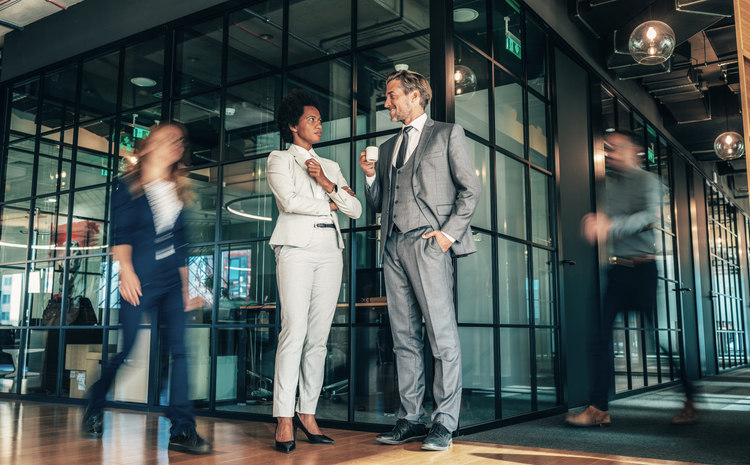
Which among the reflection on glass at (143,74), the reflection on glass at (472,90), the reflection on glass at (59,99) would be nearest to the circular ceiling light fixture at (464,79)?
the reflection on glass at (472,90)

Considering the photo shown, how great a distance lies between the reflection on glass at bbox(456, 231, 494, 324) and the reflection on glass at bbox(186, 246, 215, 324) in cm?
158

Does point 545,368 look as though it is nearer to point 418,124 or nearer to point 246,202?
point 418,124

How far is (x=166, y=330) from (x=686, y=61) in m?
5.31

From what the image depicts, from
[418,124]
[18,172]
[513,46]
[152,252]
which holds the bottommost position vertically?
[152,252]

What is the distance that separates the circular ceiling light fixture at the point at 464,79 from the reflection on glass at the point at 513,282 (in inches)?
35.0

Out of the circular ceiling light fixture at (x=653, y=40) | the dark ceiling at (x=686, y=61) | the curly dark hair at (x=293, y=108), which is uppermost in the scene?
the dark ceiling at (x=686, y=61)

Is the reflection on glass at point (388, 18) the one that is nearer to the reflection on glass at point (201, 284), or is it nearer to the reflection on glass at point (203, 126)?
the reflection on glass at point (203, 126)

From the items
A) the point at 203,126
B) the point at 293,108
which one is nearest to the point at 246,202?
the point at 203,126

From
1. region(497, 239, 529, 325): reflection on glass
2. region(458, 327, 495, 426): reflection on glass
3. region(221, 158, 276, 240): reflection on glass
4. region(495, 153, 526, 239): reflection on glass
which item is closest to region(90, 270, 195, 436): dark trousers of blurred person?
region(221, 158, 276, 240): reflection on glass

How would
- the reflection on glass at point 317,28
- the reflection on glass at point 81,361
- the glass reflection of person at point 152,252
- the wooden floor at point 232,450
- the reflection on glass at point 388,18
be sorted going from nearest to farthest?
the wooden floor at point 232,450 < the glass reflection of person at point 152,252 < the reflection on glass at point 388,18 < the reflection on glass at point 317,28 < the reflection on glass at point 81,361

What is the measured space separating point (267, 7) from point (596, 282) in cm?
312

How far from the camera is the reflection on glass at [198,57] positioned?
13.5 ft

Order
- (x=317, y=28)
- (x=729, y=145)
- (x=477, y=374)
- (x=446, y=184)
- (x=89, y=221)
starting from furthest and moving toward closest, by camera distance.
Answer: (x=729, y=145) → (x=89, y=221) → (x=317, y=28) → (x=477, y=374) → (x=446, y=184)

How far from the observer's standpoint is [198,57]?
4.20 meters
